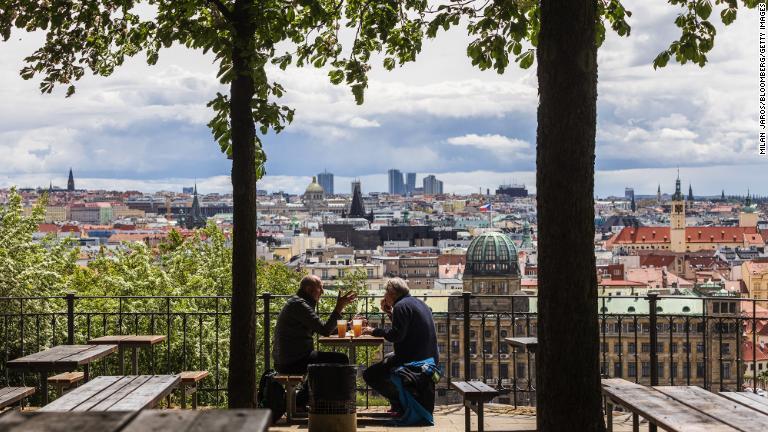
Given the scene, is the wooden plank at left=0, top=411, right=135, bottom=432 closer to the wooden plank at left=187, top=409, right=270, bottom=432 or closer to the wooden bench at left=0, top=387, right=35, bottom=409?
the wooden plank at left=187, top=409, right=270, bottom=432

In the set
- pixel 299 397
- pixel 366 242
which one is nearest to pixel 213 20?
pixel 299 397

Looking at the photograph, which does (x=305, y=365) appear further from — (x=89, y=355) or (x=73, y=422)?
(x=73, y=422)

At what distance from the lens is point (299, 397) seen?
7301mm

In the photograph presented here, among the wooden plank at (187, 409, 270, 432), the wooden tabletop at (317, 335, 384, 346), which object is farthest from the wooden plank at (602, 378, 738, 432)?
the wooden tabletop at (317, 335, 384, 346)

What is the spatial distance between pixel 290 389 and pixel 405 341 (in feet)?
2.57

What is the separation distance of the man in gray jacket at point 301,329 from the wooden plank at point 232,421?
3.94 m

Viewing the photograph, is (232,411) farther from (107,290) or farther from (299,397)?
(107,290)

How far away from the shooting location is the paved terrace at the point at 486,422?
23.1ft

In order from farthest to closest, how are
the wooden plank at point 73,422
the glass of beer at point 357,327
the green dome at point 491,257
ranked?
the green dome at point 491,257
the glass of beer at point 357,327
the wooden plank at point 73,422

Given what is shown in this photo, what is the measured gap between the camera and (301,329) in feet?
23.3

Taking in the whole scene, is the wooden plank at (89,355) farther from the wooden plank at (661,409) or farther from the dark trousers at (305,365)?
the wooden plank at (661,409)

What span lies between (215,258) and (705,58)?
22974 mm

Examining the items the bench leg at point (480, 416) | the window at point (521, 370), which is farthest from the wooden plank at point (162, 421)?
the window at point (521, 370)

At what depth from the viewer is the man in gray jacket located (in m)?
7.01
